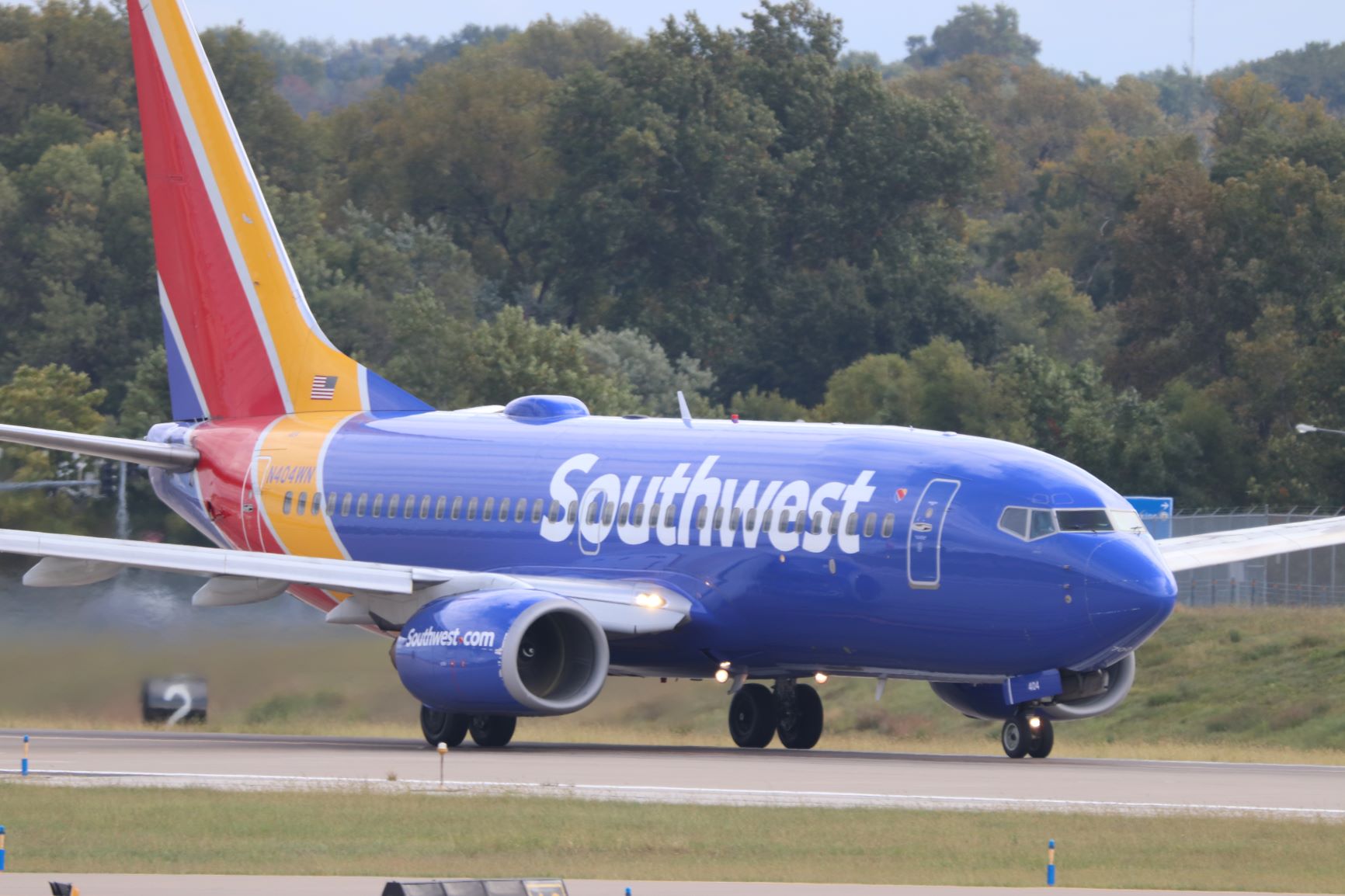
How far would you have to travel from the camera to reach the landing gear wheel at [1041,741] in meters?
32.2

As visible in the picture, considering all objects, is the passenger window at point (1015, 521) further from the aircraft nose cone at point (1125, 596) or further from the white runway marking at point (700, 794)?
the white runway marking at point (700, 794)

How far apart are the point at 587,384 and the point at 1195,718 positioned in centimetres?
2922

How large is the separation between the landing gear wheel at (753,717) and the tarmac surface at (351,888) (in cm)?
1644

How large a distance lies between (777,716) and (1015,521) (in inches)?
272

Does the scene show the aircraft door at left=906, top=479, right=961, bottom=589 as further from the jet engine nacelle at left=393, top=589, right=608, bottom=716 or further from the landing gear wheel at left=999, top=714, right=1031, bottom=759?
the jet engine nacelle at left=393, top=589, right=608, bottom=716

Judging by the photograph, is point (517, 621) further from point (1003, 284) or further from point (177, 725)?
point (1003, 284)

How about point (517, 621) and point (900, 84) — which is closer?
point (517, 621)

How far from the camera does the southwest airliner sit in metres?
31.0

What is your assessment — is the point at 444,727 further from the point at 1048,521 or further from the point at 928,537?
the point at 1048,521

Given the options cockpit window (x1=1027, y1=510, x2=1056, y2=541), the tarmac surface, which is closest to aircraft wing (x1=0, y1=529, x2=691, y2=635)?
cockpit window (x1=1027, y1=510, x2=1056, y2=541)

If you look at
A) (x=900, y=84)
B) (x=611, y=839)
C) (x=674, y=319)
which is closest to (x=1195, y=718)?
(x=611, y=839)

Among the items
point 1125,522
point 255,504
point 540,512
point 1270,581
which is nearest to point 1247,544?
point 1125,522

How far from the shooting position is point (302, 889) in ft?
61.9

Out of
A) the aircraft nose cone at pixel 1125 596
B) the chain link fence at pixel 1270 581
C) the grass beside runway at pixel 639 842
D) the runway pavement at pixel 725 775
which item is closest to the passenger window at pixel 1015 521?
the aircraft nose cone at pixel 1125 596
